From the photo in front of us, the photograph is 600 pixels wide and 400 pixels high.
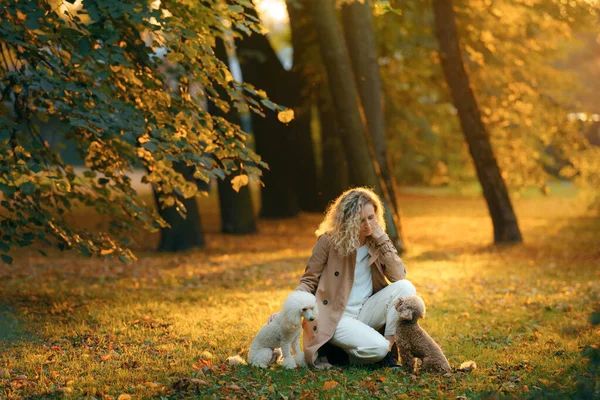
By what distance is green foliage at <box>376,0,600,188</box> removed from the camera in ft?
56.3

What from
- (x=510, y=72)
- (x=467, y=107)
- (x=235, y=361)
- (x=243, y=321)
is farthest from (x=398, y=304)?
(x=510, y=72)

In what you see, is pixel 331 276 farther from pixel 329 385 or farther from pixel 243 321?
pixel 243 321

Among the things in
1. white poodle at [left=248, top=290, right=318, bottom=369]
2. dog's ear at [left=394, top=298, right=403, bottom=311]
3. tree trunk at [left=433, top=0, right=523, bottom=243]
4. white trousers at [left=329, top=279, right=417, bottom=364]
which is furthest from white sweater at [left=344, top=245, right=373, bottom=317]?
tree trunk at [left=433, top=0, right=523, bottom=243]

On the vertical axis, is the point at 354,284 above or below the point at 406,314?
above

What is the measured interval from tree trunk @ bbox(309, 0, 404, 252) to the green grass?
1.95 m

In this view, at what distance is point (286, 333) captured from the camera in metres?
5.55

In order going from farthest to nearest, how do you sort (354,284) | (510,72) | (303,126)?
(303,126) < (510,72) < (354,284)

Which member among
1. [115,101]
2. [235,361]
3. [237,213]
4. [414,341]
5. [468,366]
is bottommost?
[468,366]

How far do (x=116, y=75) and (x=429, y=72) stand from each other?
14.7 metres

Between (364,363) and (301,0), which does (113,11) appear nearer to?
(364,363)

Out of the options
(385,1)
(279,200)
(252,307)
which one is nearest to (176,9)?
(385,1)

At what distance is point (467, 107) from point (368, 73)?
7.85ft

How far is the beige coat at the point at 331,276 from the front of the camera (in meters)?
5.89

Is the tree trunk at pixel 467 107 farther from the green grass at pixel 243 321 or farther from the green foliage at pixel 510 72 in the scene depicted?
the green grass at pixel 243 321
